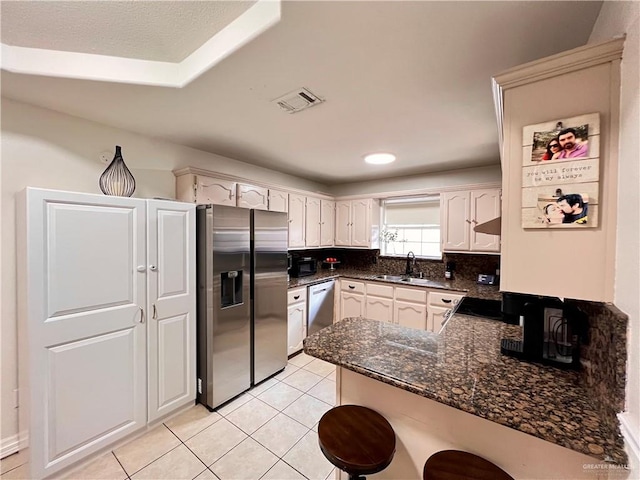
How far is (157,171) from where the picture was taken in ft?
8.25

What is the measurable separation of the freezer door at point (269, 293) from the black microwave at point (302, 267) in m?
0.92

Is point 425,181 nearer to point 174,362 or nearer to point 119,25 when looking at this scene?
point 119,25

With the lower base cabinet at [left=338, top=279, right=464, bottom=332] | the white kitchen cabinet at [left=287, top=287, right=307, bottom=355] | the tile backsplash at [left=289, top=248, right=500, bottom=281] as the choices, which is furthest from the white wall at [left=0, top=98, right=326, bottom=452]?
the lower base cabinet at [left=338, top=279, right=464, bottom=332]

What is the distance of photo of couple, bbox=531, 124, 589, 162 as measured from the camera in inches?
33.0

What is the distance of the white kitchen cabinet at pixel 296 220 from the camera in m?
3.61

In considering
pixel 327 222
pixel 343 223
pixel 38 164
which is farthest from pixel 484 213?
pixel 38 164

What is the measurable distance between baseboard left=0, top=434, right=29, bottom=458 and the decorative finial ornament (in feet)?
5.87

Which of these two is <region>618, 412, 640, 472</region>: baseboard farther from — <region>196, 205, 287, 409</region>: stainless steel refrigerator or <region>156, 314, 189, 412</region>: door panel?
<region>156, 314, 189, 412</region>: door panel

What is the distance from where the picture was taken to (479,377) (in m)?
1.06

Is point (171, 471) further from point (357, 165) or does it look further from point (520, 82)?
point (357, 165)

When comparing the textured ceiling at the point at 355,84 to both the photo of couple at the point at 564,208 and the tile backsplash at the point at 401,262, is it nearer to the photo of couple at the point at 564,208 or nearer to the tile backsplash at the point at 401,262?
the photo of couple at the point at 564,208

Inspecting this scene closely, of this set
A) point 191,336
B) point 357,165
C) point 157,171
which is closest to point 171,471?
point 191,336

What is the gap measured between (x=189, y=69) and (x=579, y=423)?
2.33m

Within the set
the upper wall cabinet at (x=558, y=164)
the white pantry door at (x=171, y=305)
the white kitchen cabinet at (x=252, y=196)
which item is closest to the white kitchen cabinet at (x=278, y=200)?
the white kitchen cabinet at (x=252, y=196)
